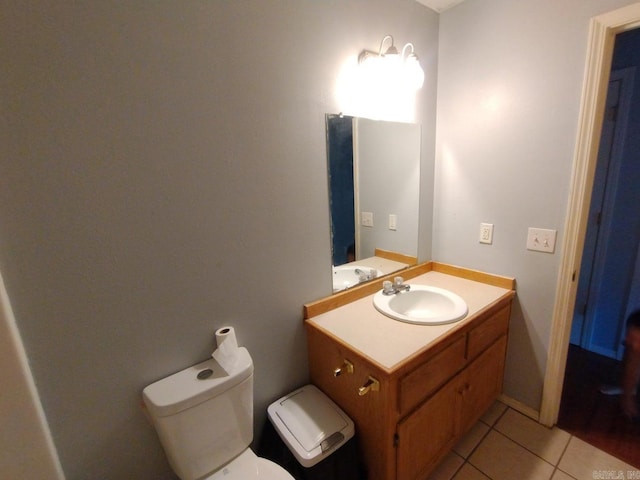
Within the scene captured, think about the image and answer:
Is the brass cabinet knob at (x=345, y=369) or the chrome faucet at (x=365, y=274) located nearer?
the brass cabinet knob at (x=345, y=369)

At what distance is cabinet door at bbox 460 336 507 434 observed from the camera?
138cm

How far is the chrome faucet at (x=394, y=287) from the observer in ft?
4.97

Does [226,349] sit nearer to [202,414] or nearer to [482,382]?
[202,414]

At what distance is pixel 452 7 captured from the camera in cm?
158

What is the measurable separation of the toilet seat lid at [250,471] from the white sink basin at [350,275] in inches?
29.9

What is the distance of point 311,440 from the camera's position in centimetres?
111

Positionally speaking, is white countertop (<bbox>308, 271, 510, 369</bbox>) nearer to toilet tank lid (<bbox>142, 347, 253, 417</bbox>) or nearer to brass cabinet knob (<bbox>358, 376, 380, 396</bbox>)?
brass cabinet knob (<bbox>358, 376, 380, 396</bbox>)

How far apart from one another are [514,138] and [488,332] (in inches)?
39.6

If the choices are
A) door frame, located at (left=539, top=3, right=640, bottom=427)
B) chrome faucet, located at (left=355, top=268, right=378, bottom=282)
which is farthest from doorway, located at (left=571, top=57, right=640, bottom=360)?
chrome faucet, located at (left=355, top=268, right=378, bottom=282)

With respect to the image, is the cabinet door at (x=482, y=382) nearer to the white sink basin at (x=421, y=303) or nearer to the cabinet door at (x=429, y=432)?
the cabinet door at (x=429, y=432)

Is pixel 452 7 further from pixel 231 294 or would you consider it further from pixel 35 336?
pixel 35 336

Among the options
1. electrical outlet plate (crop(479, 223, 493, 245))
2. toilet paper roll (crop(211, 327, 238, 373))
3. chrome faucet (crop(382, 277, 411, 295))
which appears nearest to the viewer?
toilet paper roll (crop(211, 327, 238, 373))

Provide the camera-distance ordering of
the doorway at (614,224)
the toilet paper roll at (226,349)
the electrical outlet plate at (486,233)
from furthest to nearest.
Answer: the doorway at (614,224) → the electrical outlet plate at (486,233) → the toilet paper roll at (226,349)

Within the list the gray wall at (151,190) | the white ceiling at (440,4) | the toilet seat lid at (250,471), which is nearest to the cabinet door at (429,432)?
the toilet seat lid at (250,471)
